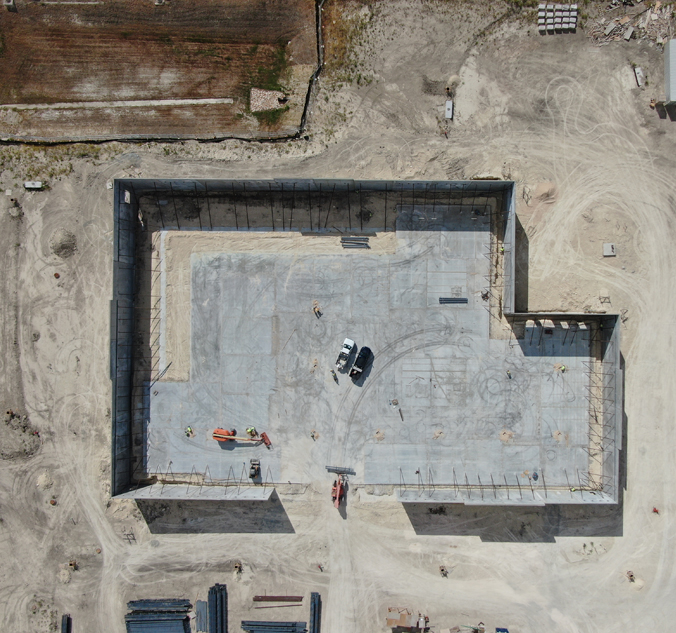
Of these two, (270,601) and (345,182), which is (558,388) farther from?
(270,601)

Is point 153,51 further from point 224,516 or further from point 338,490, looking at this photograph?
point 338,490

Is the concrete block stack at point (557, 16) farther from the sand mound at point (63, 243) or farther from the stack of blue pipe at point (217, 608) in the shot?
the stack of blue pipe at point (217, 608)

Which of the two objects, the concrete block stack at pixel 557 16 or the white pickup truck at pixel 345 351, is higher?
the concrete block stack at pixel 557 16

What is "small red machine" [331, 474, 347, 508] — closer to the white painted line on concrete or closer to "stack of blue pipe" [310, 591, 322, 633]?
"stack of blue pipe" [310, 591, 322, 633]

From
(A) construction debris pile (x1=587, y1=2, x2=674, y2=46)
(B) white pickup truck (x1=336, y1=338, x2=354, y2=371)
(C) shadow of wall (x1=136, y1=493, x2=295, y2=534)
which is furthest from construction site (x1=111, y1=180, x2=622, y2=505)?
(A) construction debris pile (x1=587, y1=2, x2=674, y2=46)

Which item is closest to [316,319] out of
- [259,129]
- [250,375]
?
[250,375]

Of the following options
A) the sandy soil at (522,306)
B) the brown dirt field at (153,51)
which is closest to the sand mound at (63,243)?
the sandy soil at (522,306)
